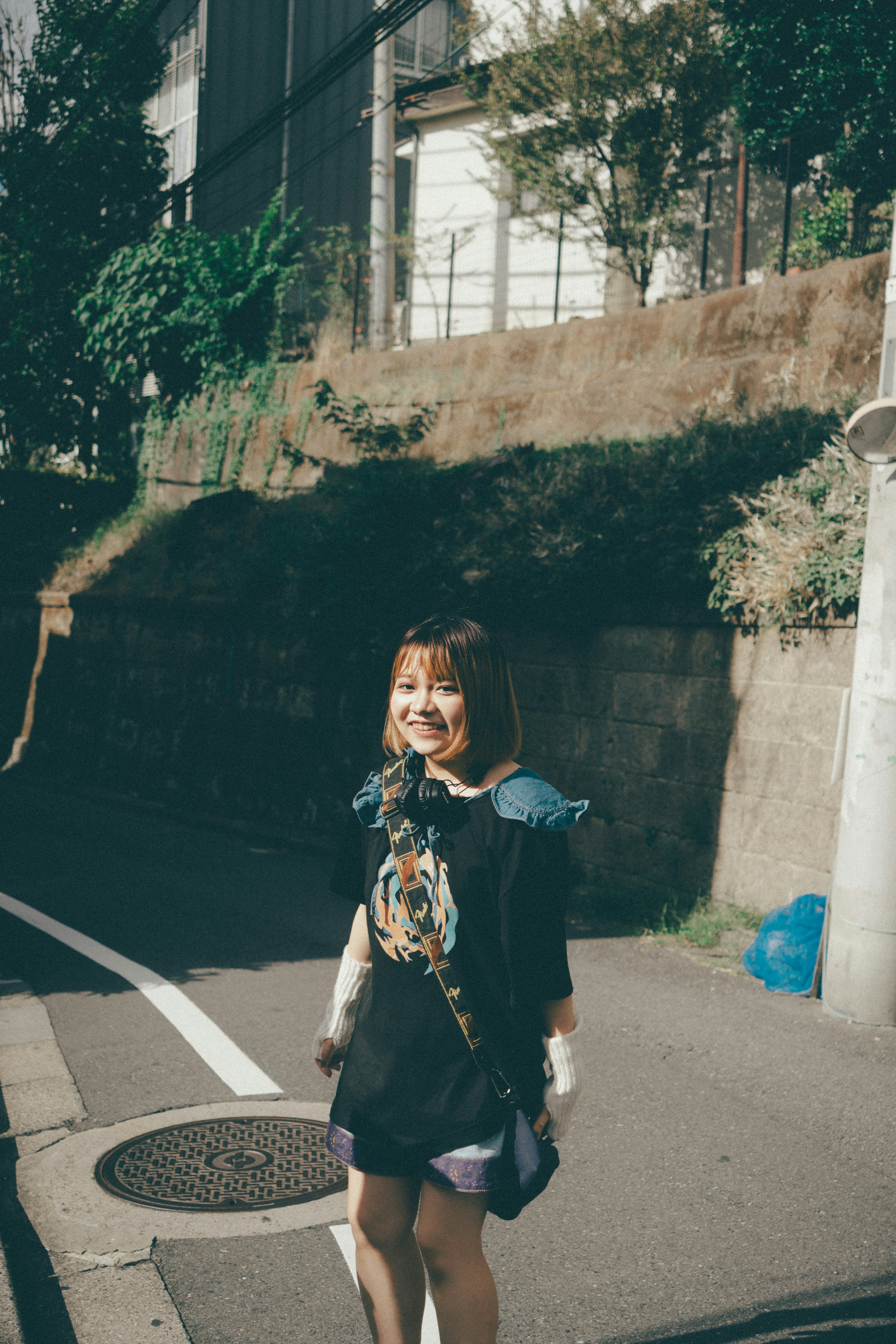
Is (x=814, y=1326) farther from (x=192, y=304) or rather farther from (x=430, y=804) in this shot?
(x=192, y=304)

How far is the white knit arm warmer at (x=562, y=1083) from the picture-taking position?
2264 mm

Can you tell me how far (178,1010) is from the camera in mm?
5836

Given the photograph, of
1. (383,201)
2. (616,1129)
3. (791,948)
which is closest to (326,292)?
(383,201)

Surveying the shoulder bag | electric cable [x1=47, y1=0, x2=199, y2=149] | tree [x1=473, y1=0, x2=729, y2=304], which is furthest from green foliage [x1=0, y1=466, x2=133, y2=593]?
the shoulder bag

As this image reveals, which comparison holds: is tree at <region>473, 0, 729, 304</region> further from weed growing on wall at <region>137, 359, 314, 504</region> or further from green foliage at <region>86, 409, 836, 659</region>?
green foliage at <region>86, 409, 836, 659</region>

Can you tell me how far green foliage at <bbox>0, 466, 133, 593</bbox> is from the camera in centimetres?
2097

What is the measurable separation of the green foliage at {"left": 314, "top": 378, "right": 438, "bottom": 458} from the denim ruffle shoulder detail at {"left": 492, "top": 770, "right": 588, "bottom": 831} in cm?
1247

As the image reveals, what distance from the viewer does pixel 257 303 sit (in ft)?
66.3

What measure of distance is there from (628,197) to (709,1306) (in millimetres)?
16812

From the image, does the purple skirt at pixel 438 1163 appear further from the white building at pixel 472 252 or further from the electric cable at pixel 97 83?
the white building at pixel 472 252

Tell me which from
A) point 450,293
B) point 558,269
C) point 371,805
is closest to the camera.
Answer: point 371,805

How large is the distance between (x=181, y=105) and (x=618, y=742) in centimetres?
2032

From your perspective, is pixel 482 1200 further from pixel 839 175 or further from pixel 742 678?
pixel 839 175

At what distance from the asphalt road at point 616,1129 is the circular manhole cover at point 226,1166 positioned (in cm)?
26
